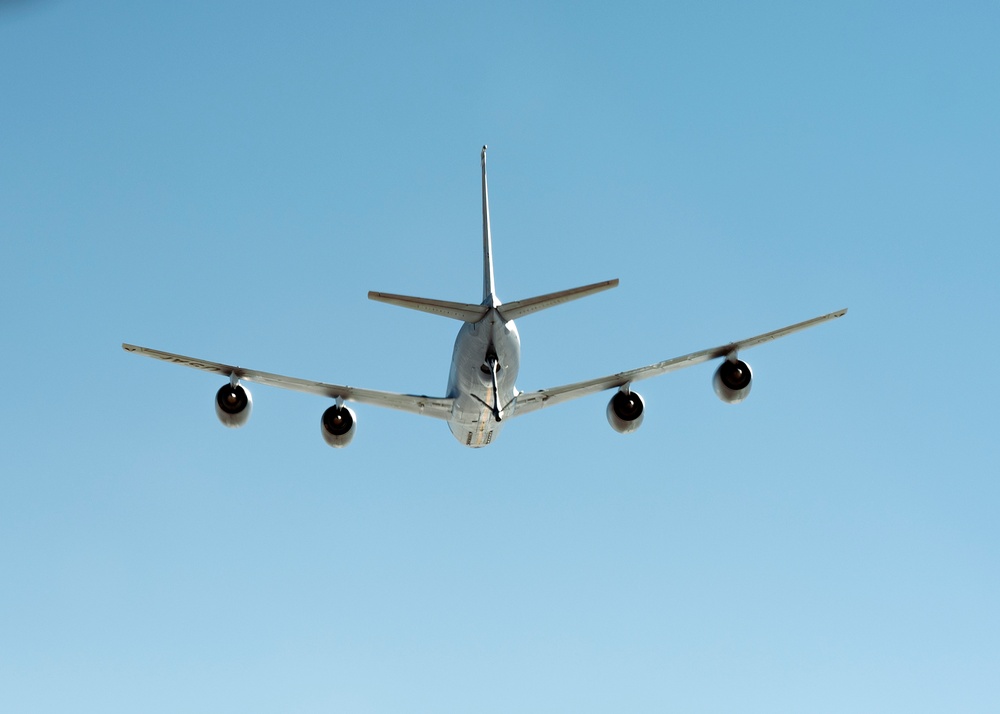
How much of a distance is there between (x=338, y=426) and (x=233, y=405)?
3559mm

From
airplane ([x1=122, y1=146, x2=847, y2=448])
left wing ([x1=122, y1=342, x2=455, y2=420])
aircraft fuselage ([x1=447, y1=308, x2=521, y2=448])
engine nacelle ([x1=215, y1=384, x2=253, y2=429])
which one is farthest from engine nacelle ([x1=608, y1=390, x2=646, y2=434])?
engine nacelle ([x1=215, y1=384, x2=253, y2=429])

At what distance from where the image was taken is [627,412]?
33.8 m

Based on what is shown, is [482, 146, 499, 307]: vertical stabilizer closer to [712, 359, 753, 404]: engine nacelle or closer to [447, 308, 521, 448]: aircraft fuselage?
[447, 308, 521, 448]: aircraft fuselage

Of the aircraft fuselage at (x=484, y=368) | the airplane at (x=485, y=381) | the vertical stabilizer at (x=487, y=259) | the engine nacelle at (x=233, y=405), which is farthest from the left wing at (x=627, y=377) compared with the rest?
the engine nacelle at (x=233, y=405)

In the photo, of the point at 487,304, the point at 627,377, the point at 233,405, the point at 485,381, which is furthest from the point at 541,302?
the point at 233,405

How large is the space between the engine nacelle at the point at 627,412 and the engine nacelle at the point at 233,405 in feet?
38.1

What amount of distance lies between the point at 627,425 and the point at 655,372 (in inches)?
80.1

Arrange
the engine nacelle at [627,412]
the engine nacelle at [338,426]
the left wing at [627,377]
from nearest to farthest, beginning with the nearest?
1. the left wing at [627,377]
2. the engine nacelle at [338,426]
3. the engine nacelle at [627,412]

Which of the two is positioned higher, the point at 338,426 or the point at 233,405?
the point at 338,426

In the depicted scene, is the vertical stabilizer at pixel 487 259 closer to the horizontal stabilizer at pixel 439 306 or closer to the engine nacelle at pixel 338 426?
the horizontal stabilizer at pixel 439 306

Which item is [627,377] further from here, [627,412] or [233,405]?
[233,405]

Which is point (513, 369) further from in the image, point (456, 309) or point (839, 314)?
point (839, 314)

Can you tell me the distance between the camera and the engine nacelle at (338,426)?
33.0 metres

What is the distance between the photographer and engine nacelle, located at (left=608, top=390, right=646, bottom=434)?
111ft
